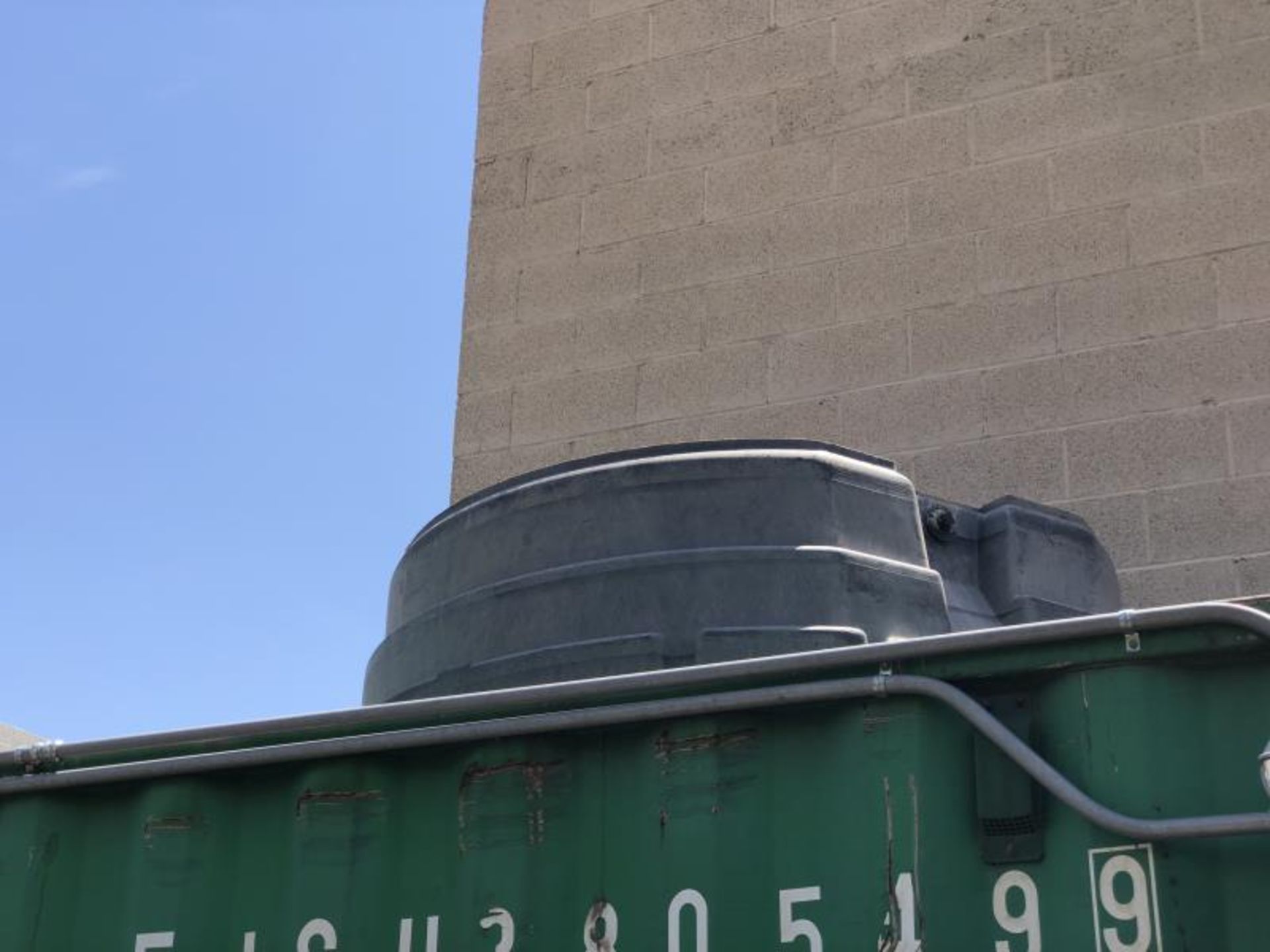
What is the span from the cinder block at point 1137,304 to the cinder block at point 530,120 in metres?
2.40

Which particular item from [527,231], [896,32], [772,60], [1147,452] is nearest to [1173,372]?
[1147,452]

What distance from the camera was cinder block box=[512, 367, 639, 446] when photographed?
6930mm

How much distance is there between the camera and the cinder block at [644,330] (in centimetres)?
691

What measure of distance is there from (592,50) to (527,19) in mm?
469

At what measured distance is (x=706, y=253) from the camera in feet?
23.0

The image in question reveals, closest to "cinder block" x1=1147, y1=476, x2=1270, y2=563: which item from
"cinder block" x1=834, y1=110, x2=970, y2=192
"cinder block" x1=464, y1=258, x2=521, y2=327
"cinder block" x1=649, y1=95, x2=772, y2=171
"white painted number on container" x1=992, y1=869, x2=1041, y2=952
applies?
"cinder block" x1=834, y1=110, x2=970, y2=192

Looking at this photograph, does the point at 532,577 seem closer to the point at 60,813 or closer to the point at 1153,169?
the point at 60,813

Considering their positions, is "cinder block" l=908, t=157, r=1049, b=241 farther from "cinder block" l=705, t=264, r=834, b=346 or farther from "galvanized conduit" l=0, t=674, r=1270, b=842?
"galvanized conduit" l=0, t=674, r=1270, b=842

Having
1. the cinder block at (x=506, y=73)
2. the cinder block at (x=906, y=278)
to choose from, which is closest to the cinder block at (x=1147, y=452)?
the cinder block at (x=906, y=278)

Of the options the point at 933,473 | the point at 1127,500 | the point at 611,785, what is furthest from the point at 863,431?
the point at 611,785

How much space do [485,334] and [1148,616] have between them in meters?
5.06

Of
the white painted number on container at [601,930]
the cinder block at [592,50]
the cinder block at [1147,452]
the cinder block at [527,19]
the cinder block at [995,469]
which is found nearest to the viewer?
the white painted number on container at [601,930]

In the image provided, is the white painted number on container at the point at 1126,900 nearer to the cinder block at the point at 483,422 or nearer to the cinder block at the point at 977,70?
the cinder block at the point at 977,70

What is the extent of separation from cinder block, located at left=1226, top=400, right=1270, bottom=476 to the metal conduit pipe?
3.11 m
